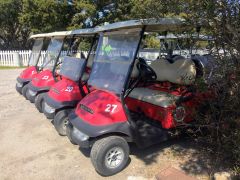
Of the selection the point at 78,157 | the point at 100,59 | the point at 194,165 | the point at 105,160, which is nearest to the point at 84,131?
the point at 105,160

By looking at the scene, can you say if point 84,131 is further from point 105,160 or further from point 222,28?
point 222,28

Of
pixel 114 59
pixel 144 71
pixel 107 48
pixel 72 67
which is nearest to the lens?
pixel 114 59

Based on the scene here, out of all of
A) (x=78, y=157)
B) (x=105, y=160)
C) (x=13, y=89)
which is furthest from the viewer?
(x=13, y=89)

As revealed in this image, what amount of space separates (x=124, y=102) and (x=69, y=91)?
146 centimetres

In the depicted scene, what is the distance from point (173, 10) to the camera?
123 inches

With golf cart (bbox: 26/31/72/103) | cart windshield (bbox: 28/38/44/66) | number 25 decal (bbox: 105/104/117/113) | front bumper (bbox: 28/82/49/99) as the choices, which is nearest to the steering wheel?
number 25 decal (bbox: 105/104/117/113)

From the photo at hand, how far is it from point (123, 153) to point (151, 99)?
104 centimetres

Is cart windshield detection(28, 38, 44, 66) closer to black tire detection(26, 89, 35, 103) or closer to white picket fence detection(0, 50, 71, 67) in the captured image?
black tire detection(26, 89, 35, 103)

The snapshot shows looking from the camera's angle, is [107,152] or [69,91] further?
[69,91]

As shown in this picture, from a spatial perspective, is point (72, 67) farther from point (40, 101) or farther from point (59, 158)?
point (59, 158)

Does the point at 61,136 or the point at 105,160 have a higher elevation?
the point at 105,160

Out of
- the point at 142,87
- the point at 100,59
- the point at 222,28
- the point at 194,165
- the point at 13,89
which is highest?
the point at 222,28

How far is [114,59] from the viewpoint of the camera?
399cm

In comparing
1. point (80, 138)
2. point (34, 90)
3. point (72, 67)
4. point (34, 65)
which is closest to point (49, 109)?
point (72, 67)
